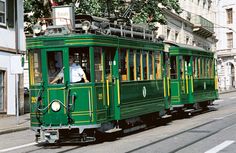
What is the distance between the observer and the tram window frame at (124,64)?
14.7 metres

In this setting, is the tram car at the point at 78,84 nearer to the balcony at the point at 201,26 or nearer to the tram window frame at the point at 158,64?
the tram window frame at the point at 158,64

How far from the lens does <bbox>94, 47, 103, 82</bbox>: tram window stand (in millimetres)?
13523

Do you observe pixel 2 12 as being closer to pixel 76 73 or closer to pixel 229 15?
pixel 76 73

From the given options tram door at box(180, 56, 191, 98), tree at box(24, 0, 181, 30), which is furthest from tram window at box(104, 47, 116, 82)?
tram door at box(180, 56, 191, 98)

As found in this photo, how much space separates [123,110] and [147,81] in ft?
6.98

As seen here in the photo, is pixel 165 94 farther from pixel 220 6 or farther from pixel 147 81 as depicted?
pixel 220 6

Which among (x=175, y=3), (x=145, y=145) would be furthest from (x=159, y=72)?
(x=175, y=3)

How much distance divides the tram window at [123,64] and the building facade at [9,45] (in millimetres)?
11551

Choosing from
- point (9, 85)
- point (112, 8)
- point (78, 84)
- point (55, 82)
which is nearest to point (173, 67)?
point (112, 8)

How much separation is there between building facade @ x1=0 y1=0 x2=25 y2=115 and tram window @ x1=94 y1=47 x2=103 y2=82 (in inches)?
489

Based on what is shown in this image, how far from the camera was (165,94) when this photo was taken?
1842 cm

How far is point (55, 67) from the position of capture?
13523 millimetres

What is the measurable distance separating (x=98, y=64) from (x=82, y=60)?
17.5 inches

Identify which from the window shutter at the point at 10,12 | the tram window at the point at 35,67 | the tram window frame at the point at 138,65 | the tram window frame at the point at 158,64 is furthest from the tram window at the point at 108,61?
the window shutter at the point at 10,12
